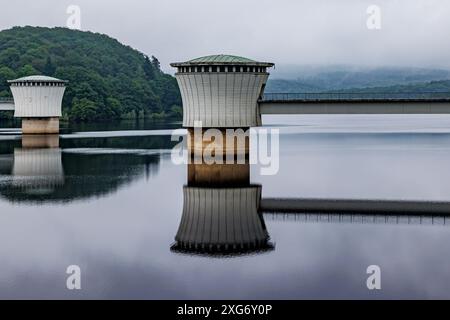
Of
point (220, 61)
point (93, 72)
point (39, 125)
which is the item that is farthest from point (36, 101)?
point (93, 72)

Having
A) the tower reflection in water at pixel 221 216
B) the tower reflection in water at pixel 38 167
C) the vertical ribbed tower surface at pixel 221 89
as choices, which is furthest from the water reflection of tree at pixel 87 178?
the vertical ribbed tower surface at pixel 221 89

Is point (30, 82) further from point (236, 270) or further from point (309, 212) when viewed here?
point (236, 270)

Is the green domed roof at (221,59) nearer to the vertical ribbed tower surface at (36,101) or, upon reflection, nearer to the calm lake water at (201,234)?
the calm lake water at (201,234)

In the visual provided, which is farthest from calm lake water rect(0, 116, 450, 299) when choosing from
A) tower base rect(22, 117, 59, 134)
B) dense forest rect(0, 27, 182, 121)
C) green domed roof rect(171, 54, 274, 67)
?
dense forest rect(0, 27, 182, 121)

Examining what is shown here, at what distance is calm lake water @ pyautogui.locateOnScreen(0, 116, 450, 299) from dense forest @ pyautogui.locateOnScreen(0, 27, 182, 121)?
231ft

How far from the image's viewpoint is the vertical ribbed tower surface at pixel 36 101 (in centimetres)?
7888

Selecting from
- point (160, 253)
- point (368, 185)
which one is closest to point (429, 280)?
point (160, 253)

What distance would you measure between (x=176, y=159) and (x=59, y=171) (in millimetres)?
10855

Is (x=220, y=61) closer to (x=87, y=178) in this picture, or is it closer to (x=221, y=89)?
(x=221, y=89)

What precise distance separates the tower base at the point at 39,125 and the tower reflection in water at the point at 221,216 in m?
40.9

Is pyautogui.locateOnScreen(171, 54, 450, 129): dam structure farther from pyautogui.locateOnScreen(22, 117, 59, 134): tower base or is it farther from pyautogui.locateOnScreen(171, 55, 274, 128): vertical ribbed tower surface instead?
pyautogui.locateOnScreen(22, 117, 59, 134): tower base

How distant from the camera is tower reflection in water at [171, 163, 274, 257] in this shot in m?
25.5

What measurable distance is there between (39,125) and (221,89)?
4095 cm

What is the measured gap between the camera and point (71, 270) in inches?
860
